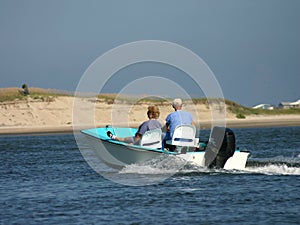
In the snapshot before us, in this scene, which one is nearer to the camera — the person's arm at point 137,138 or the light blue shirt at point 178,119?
the light blue shirt at point 178,119

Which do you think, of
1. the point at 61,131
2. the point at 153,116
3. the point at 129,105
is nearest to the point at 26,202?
the point at 153,116

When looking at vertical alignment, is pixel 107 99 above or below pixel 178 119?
above

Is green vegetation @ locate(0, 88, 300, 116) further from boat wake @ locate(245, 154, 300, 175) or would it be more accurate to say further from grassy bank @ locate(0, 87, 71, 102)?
boat wake @ locate(245, 154, 300, 175)

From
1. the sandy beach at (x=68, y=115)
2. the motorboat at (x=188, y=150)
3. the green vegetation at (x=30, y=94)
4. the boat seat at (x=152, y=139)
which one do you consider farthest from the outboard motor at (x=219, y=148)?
the green vegetation at (x=30, y=94)

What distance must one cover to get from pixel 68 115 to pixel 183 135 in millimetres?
50674

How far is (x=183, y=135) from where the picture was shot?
18.7 meters

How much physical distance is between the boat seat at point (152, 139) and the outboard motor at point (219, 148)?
1285mm

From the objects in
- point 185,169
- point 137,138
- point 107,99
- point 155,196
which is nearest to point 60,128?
point 107,99

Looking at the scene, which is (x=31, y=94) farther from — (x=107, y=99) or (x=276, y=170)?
(x=276, y=170)

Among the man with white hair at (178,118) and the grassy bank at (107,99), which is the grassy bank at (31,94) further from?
the man with white hair at (178,118)

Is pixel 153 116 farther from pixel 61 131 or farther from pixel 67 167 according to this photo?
pixel 61 131

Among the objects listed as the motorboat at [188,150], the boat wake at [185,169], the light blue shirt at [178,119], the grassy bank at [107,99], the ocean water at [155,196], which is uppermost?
the grassy bank at [107,99]

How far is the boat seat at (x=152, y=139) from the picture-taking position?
61.9ft

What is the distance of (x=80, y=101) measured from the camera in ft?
232
